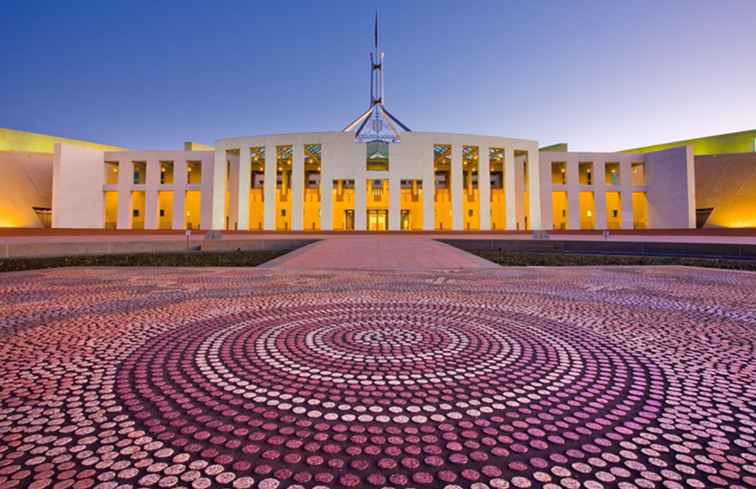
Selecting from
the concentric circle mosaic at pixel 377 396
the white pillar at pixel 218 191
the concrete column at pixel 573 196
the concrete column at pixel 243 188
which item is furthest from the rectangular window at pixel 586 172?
the concentric circle mosaic at pixel 377 396

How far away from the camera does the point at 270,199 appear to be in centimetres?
3441

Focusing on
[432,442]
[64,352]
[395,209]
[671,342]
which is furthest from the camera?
[395,209]

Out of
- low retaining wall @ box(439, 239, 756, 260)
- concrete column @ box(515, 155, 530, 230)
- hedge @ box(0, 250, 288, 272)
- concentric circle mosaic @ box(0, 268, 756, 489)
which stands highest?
concrete column @ box(515, 155, 530, 230)

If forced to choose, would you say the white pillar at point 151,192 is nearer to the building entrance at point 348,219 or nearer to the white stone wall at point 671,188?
the building entrance at point 348,219

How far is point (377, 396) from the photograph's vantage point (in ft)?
6.68

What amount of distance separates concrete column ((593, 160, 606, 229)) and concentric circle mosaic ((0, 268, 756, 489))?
1421 inches

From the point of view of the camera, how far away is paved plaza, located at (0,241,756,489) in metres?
1.40

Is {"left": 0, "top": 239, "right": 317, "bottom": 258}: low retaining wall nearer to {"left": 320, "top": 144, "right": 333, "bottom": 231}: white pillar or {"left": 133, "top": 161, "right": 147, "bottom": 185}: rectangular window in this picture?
{"left": 320, "top": 144, "right": 333, "bottom": 231}: white pillar

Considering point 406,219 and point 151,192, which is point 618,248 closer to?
point 406,219

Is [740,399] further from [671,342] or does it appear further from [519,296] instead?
[519,296]

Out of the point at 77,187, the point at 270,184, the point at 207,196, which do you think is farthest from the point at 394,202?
the point at 77,187

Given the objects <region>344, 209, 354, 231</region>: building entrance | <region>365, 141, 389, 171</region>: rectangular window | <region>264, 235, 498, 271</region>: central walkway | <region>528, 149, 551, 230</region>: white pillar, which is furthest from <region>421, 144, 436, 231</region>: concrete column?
<region>264, 235, 498, 271</region>: central walkway

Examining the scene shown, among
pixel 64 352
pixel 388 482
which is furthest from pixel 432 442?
pixel 64 352

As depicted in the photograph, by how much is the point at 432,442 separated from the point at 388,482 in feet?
1.09
